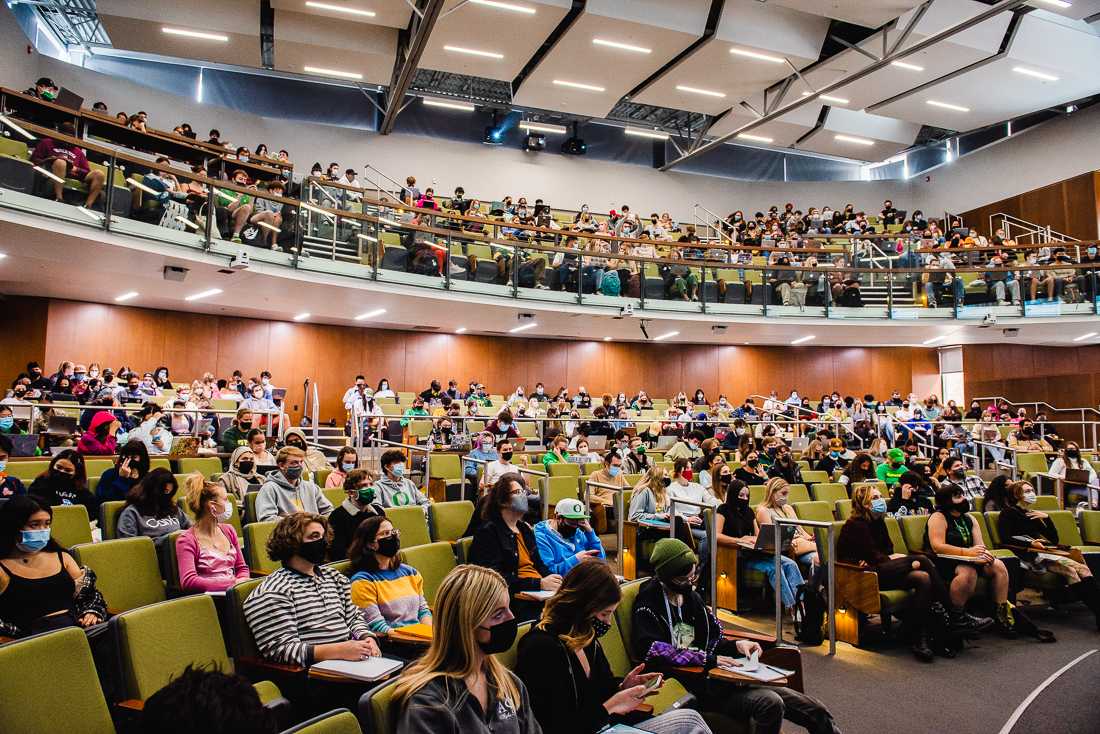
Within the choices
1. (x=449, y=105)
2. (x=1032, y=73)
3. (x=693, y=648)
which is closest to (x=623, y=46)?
(x=449, y=105)

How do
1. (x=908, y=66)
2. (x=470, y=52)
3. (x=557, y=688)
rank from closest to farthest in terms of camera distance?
(x=557, y=688) → (x=470, y=52) → (x=908, y=66)

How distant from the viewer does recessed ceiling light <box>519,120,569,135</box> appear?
19266mm

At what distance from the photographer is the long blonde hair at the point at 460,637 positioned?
197 centimetres

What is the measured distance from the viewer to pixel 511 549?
403cm

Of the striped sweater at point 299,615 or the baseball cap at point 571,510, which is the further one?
the baseball cap at point 571,510

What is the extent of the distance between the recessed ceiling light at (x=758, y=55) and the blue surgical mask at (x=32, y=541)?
14512 millimetres

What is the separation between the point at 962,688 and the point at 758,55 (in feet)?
43.6

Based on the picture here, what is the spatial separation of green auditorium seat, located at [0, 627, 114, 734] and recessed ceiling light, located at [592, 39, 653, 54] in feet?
46.3

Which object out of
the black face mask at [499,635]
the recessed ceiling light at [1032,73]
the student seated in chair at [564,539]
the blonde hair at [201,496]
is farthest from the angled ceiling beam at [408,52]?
the recessed ceiling light at [1032,73]

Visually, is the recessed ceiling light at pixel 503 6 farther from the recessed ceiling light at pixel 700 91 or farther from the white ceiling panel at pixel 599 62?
the recessed ceiling light at pixel 700 91

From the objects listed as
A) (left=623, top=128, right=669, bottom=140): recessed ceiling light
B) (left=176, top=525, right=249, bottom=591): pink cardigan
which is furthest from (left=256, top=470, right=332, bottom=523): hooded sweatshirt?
(left=623, top=128, right=669, bottom=140): recessed ceiling light

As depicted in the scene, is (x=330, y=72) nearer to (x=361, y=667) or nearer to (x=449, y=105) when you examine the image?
(x=449, y=105)

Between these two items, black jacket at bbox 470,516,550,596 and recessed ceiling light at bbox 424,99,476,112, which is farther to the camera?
recessed ceiling light at bbox 424,99,476,112

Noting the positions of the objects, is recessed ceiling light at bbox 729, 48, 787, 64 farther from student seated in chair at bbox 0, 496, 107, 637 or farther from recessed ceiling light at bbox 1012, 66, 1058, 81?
student seated in chair at bbox 0, 496, 107, 637
